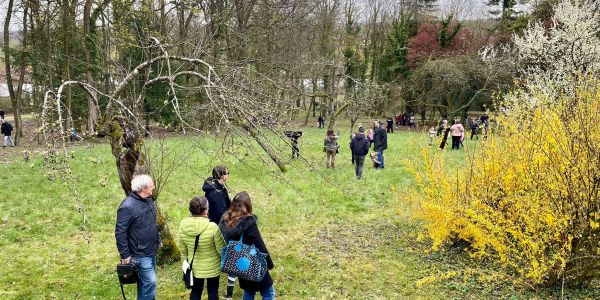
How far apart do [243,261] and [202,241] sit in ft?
1.67

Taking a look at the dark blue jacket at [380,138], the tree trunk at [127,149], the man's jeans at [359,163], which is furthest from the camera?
the dark blue jacket at [380,138]

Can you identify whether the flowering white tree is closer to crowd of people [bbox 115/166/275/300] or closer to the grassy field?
the grassy field

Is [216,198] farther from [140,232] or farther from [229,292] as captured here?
[140,232]

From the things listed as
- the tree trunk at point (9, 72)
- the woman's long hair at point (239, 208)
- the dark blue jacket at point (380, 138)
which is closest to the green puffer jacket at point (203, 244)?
the woman's long hair at point (239, 208)

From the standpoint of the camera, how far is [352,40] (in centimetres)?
3603

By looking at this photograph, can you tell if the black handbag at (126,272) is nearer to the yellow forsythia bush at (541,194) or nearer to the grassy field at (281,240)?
the grassy field at (281,240)

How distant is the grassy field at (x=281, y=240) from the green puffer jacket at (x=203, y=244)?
782 mm

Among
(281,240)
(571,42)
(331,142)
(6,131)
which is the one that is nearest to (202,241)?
(281,240)

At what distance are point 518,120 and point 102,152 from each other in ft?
48.0

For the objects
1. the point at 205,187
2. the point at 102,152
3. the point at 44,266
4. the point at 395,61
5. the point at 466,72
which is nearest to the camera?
the point at 205,187

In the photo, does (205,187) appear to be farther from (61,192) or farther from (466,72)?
(466,72)

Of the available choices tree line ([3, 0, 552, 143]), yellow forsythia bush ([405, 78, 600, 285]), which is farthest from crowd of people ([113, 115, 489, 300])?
tree line ([3, 0, 552, 143])

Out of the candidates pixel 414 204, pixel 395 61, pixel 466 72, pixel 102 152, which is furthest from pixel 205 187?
pixel 395 61

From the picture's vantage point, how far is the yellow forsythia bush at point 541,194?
5.24m
